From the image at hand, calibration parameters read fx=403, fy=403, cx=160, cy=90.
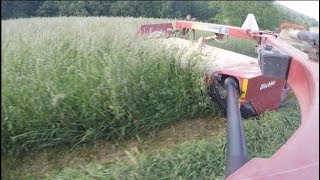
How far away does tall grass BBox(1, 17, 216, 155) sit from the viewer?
10.4 feet

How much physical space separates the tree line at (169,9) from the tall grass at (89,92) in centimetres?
1032

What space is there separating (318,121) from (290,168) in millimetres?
183

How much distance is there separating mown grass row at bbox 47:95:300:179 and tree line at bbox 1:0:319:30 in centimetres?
1066

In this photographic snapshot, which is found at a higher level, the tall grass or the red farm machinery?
the red farm machinery

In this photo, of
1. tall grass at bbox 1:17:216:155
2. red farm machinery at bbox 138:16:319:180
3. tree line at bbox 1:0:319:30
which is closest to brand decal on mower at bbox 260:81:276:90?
tall grass at bbox 1:17:216:155

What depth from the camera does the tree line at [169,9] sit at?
46.7 ft

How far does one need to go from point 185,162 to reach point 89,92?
1.00 metres

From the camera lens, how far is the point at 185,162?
300 centimetres

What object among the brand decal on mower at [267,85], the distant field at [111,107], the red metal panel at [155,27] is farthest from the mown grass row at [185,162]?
the red metal panel at [155,27]

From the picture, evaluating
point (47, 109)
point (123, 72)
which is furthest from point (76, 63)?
point (47, 109)

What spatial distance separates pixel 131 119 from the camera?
3.52m

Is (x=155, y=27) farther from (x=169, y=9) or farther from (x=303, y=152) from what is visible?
(x=169, y=9)

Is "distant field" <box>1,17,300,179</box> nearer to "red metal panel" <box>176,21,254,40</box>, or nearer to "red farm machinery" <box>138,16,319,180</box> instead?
"red farm machinery" <box>138,16,319,180</box>

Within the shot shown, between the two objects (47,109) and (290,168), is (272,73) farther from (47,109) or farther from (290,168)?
→ (47,109)
